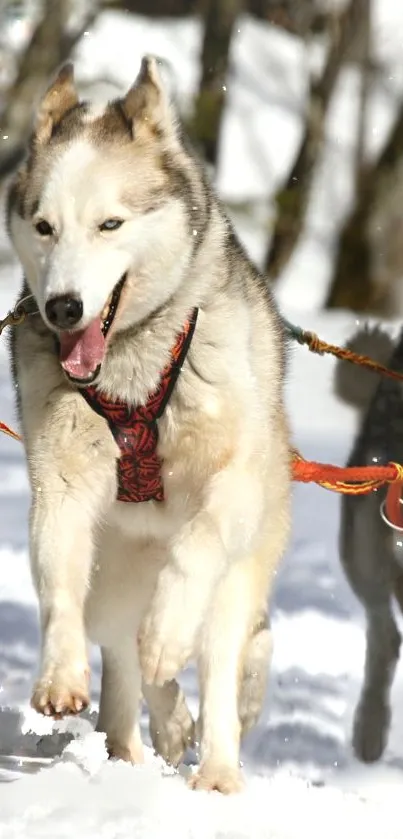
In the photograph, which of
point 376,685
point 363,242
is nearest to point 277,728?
point 376,685

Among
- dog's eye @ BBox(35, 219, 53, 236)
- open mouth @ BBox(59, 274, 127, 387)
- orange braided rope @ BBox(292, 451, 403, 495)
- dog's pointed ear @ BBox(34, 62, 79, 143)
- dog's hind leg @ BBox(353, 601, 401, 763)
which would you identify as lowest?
dog's hind leg @ BBox(353, 601, 401, 763)

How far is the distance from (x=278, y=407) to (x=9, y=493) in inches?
129

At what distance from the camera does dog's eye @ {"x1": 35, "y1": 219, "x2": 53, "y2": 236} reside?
307 centimetres

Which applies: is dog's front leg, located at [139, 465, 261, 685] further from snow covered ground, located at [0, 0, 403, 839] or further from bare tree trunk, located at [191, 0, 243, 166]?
bare tree trunk, located at [191, 0, 243, 166]

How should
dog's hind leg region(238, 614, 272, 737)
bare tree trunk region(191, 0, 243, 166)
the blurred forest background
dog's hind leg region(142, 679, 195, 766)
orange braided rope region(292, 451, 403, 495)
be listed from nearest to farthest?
dog's hind leg region(238, 614, 272, 737) < dog's hind leg region(142, 679, 195, 766) < orange braided rope region(292, 451, 403, 495) < the blurred forest background < bare tree trunk region(191, 0, 243, 166)

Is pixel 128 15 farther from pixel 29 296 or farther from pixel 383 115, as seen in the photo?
pixel 29 296

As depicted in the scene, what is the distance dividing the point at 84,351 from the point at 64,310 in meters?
0.21

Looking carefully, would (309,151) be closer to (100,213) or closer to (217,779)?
(100,213)

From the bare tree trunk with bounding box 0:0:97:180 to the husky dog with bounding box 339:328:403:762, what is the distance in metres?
4.06

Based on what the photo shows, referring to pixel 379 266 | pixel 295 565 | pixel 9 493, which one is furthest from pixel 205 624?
pixel 379 266

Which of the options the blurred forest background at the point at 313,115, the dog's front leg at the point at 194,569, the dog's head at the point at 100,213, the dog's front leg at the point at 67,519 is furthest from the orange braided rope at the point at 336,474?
the blurred forest background at the point at 313,115

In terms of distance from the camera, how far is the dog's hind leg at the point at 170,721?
12.7 ft

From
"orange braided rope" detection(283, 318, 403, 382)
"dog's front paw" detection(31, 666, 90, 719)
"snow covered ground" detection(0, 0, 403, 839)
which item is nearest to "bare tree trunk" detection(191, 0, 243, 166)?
"snow covered ground" detection(0, 0, 403, 839)

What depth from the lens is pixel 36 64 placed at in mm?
9266
